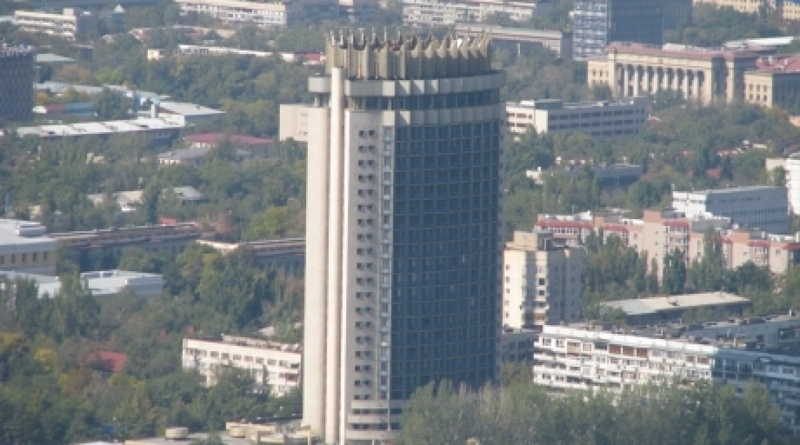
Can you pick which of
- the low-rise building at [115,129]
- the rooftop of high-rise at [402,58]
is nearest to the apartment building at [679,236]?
the low-rise building at [115,129]

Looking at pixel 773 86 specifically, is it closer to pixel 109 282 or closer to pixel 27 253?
pixel 27 253

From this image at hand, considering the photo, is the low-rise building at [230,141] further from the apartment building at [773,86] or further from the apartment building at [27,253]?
the apartment building at [27,253]

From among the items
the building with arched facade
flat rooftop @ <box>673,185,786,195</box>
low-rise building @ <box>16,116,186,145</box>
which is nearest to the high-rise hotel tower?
flat rooftop @ <box>673,185,786,195</box>

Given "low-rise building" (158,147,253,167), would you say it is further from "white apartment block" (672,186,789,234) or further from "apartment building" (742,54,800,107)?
"apartment building" (742,54,800,107)

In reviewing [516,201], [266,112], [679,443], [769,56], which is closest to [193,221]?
[516,201]

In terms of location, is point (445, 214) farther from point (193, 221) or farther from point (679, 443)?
point (193, 221)

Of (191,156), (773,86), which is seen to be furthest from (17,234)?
(773,86)
